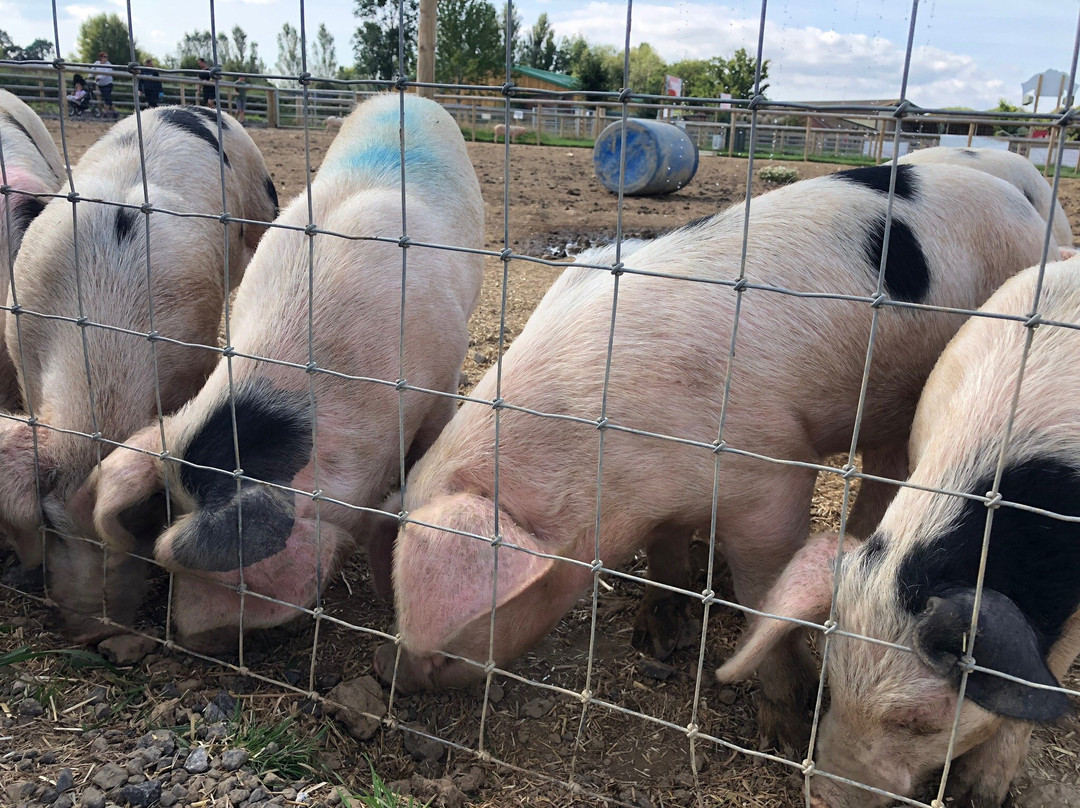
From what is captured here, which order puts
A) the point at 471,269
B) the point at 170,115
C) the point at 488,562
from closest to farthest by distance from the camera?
1. the point at 488,562
2. the point at 471,269
3. the point at 170,115

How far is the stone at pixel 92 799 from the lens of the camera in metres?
2.30

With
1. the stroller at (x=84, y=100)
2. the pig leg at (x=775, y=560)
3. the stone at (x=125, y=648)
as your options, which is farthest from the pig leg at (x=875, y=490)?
the stroller at (x=84, y=100)

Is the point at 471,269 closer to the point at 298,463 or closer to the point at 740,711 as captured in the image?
the point at 298,463

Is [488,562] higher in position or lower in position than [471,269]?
lower

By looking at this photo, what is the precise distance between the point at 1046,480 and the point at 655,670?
1451 millimetres

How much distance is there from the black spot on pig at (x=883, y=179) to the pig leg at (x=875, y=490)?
3.10 feet

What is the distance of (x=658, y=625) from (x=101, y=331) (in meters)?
2.30

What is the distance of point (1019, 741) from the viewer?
2492 mm

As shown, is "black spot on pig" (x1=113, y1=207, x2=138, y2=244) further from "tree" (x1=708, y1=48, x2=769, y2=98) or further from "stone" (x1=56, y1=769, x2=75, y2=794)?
"tree" (x1=708, y1=48, x2=769, y2=98)

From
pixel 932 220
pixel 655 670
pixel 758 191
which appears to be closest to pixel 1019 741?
pixel 655 670

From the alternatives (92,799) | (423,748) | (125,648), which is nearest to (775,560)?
(423,748)

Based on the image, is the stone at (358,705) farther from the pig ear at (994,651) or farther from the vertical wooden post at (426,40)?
the vertical wooden post at (426,40)

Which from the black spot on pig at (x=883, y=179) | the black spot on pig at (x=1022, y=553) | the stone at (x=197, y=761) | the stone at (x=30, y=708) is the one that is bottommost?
the stone at (x=30, y=708)

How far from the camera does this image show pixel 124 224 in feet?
12.7
